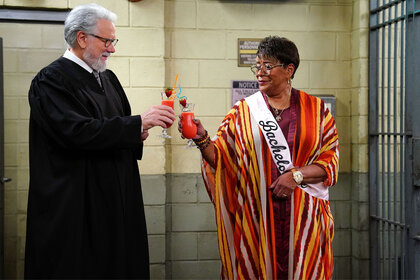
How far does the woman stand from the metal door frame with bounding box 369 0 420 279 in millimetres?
889

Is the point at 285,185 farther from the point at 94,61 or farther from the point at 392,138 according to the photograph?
the point at 392,138

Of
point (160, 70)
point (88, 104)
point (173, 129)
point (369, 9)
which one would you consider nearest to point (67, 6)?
point (160, 70)

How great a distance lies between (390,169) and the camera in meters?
3.74

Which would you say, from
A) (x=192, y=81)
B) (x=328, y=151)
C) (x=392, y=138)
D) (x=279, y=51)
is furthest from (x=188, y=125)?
(x=392, y=138)

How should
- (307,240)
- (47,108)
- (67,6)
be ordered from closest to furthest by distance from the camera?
1. (47,108)
2. (307,240)
3. (67,6)

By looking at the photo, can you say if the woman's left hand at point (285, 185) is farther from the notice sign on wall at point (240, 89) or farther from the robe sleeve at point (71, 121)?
the notice sign on wall at point (240, 89)

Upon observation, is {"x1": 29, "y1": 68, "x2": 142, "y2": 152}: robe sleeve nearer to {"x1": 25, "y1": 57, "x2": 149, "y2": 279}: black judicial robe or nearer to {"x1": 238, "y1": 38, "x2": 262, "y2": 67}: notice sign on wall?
{"x1": 25, "y1": 57, "x2": 149, "y2": 279}: black judicial robe

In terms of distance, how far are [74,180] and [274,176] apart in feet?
3.25

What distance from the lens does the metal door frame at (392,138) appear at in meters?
3.19

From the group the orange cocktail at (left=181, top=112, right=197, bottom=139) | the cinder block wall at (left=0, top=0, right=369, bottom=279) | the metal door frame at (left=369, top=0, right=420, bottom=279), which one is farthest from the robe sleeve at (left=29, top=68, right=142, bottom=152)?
the metal door frame at (left=369, top=0, right=420, bottom=279)

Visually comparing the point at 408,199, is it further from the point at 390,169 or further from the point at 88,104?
the point at 88,104

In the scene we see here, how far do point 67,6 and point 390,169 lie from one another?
102 inches

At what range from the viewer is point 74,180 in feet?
6.87

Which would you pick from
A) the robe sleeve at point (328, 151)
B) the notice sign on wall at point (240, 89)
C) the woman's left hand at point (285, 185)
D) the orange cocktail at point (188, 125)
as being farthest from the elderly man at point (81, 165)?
the notice sign on wall at point (240, 89)
